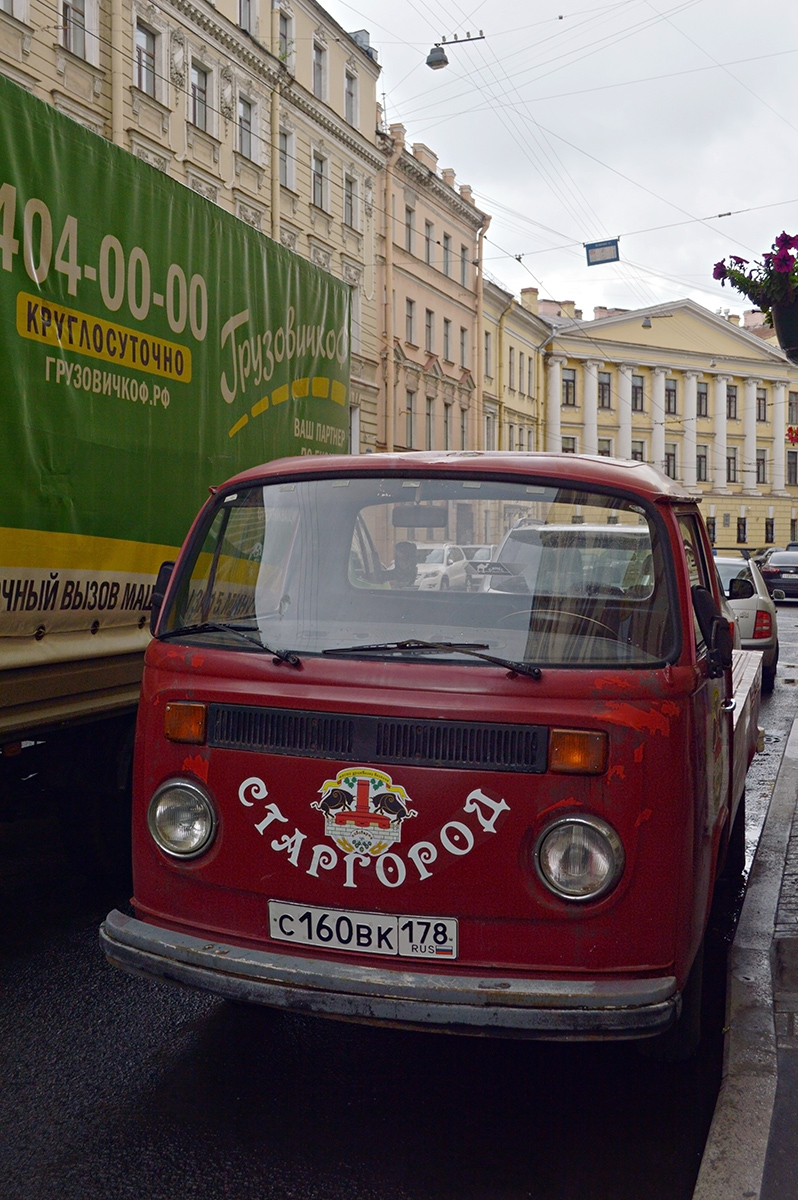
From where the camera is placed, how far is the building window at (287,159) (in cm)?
3219

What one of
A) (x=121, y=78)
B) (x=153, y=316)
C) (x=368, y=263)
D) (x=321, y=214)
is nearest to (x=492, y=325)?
(x=368, y=263)

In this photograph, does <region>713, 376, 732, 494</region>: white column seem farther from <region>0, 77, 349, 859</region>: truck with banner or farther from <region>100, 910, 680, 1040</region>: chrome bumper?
<region>100, 910, 680, 1040</region>: chrome bumper

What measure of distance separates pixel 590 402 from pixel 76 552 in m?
67.0

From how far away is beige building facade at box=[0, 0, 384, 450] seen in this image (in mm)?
23078

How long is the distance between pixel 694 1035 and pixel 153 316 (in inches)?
146

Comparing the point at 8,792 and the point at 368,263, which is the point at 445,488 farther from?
the point at 368,263

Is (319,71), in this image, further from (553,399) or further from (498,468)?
(553,399)

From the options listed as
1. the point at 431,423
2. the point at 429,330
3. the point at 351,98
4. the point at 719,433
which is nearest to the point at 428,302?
the point at 429,330

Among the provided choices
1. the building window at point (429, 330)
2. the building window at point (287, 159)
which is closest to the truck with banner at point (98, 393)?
the building window at point (287, 159)

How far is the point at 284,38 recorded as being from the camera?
3197 centimetres

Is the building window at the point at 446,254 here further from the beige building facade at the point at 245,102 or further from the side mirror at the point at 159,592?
the side mirror at the point at 159,592

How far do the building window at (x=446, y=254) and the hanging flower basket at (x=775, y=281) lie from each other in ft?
132

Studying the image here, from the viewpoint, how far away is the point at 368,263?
3859 cm

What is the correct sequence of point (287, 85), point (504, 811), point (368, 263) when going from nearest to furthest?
point (504, 811) < point (287, 85) < point (368, 263)
